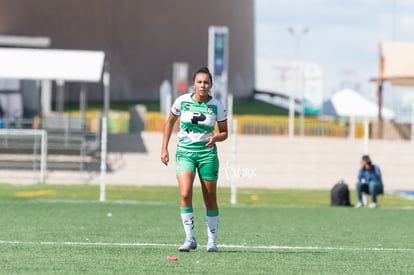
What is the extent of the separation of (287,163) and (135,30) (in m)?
40.4

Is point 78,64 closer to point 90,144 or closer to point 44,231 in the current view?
point 90,144

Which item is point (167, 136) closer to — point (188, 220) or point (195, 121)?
point (195, 121)

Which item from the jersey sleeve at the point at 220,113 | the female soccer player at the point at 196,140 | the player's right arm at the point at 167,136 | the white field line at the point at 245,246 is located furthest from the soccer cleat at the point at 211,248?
the jersey sleeve at the point at 220,113

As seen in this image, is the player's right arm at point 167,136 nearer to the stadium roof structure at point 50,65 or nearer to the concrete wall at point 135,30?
the stadium roof structure at point 50,65

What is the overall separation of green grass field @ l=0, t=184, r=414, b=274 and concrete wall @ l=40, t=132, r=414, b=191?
12.2 metres

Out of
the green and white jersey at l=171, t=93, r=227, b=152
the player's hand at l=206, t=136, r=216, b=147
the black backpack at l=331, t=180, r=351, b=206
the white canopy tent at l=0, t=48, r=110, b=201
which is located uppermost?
the white canopy tent at l=0, t=48, r=110, b=201

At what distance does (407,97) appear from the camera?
71.2 metres

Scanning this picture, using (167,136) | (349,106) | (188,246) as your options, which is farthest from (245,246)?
(349,106)

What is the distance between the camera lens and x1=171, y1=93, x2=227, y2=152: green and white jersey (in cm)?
1303

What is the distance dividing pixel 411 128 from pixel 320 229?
2636 centimetres

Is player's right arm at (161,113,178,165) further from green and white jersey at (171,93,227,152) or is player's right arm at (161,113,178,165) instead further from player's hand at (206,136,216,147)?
player's hand at (206,136,216,147)

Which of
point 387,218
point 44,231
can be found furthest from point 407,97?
point 44,231

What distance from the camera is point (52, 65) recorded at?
38.0 meters

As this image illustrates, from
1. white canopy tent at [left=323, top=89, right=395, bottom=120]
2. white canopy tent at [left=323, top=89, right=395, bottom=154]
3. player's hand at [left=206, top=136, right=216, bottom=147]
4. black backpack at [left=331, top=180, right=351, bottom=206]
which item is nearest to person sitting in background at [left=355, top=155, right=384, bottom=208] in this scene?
black backpack at [left=331, top=180, right=351, bottom=206]
